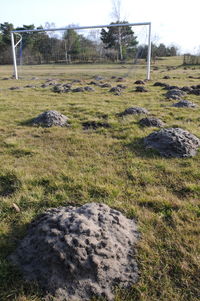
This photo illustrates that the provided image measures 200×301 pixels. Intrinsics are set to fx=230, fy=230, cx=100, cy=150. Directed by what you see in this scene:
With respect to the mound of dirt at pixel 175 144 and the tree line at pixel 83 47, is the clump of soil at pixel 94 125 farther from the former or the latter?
the tree line at pixel 83 47

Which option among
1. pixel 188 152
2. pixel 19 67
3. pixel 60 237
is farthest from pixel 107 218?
pixel 19 67

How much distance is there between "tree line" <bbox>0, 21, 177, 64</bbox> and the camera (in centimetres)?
2203

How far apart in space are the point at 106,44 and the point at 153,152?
827 inches

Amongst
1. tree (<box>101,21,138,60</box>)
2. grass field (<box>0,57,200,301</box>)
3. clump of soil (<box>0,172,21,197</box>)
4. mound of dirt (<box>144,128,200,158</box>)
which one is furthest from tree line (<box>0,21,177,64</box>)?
clump of soil (<box>0,172,21,197</box>)

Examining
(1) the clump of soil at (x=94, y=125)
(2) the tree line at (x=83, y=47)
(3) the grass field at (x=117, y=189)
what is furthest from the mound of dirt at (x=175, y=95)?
(2) the tree line at (x=83, y=47)

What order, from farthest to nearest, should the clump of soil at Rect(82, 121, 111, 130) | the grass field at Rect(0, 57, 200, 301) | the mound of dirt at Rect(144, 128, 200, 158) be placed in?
the clump of soil at Rect(82, 121, 111, 130), the mound of dirt at Rect(144, 128, 200, 158), the grass field at Rect(0, 57, 200, 301)

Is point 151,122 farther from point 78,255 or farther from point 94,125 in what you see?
point 78,255

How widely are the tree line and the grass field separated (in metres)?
17.0

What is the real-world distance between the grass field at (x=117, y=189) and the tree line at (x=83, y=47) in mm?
17008

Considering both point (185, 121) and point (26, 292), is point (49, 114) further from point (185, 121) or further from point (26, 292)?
point (26, 292)

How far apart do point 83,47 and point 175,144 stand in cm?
2218

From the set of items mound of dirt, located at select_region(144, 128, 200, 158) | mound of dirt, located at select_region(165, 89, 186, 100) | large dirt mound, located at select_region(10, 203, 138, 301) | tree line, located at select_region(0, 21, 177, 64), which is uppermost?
tree line, located at select_region(0, 21, 177, 64)

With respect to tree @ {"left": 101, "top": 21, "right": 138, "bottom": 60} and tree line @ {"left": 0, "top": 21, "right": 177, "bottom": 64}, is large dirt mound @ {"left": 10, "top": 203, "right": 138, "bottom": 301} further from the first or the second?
tree @ {"left": 101, "top": 21, "right": 138, "bottom": 60}

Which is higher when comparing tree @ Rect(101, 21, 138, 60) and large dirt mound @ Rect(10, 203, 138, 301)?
tree @ Rect(101, 21, 138, 60)
